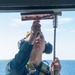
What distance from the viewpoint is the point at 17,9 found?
2.73 feet

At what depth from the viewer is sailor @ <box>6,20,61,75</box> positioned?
893mm

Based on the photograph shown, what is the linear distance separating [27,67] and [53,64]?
14 cm

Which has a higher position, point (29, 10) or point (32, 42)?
point (29, 10)

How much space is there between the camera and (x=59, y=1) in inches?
32.2

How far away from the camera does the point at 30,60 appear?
0.95 metres

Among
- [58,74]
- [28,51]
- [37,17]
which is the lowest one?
[58,74]

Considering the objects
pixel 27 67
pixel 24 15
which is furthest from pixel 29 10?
pixel 27 67

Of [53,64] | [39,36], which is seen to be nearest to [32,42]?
[39,36]

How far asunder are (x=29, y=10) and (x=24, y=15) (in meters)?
0.05

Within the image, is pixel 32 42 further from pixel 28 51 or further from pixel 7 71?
pixel 7 71

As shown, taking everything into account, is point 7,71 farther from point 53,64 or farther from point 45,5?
point 45,5

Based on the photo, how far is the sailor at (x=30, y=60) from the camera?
89 centimetres

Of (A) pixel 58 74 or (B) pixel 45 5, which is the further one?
(A) pixel 58 74

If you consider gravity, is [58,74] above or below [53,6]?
below
